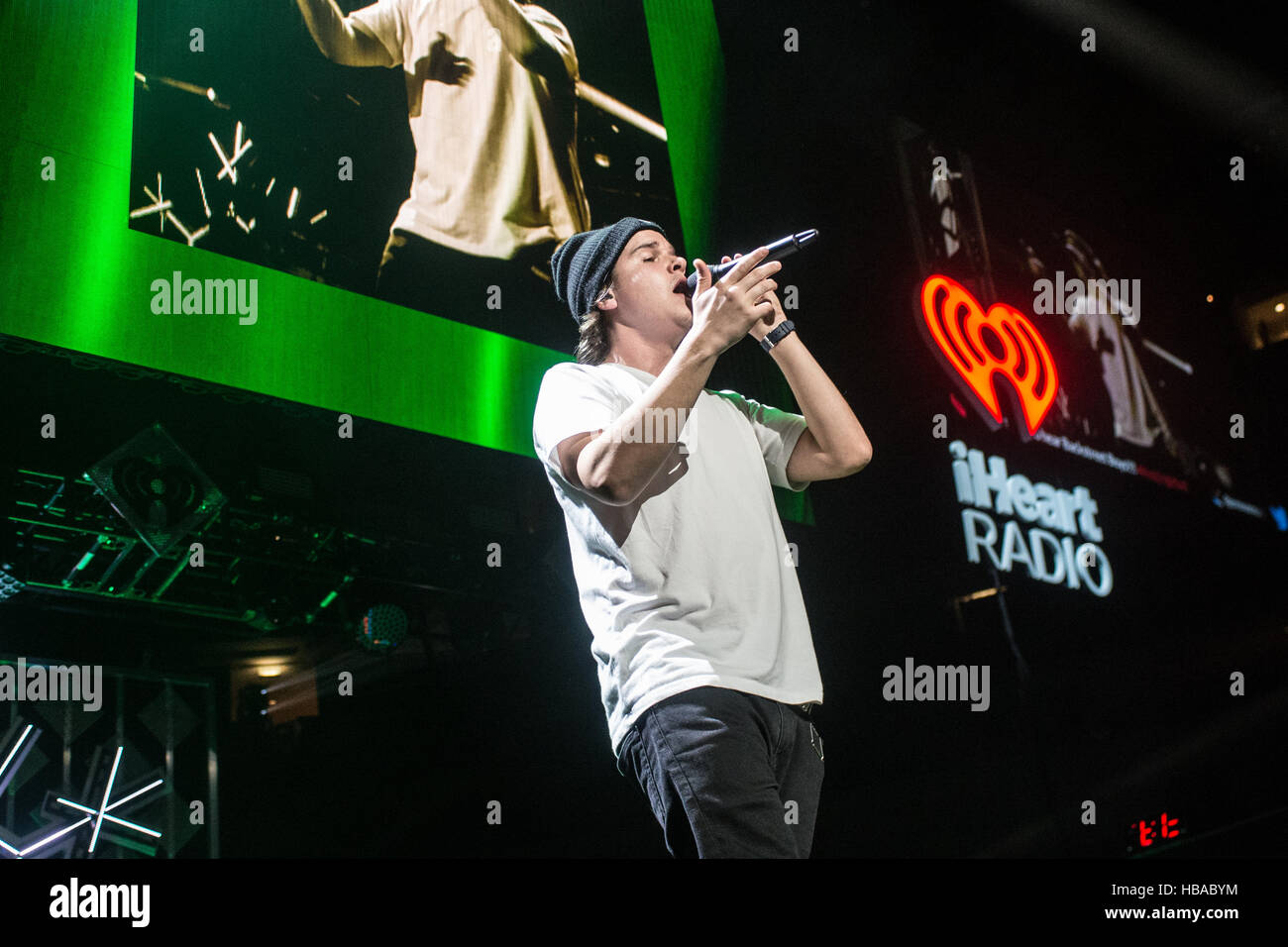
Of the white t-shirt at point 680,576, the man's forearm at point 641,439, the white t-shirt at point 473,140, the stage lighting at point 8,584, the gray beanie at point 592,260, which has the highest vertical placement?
the white t-shirt at point 473,140

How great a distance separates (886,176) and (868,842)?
10.0 feet

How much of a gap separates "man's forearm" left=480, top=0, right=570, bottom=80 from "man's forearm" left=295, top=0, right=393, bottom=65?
0.37 m

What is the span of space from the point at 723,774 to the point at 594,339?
947mm

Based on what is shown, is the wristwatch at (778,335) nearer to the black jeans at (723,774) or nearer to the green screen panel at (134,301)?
the black jeans at (723,774)

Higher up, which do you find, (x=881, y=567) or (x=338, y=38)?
(x=338, y=38)

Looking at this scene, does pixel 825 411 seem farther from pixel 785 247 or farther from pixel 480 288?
pixel 480 288

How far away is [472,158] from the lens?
10.1ft

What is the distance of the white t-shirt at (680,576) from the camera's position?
1521 millimetres

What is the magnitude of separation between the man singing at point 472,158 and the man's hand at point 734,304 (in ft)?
5.00

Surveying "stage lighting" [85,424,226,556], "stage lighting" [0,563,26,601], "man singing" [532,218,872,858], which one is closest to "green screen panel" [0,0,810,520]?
"stage lighting" [85,424,226,556]

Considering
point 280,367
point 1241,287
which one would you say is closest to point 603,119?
point 280,367

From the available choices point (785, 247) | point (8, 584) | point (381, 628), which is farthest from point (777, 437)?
point (8, 584)

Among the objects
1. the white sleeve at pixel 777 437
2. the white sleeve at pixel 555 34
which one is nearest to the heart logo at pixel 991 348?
the white sleeve at pixel 555 34
